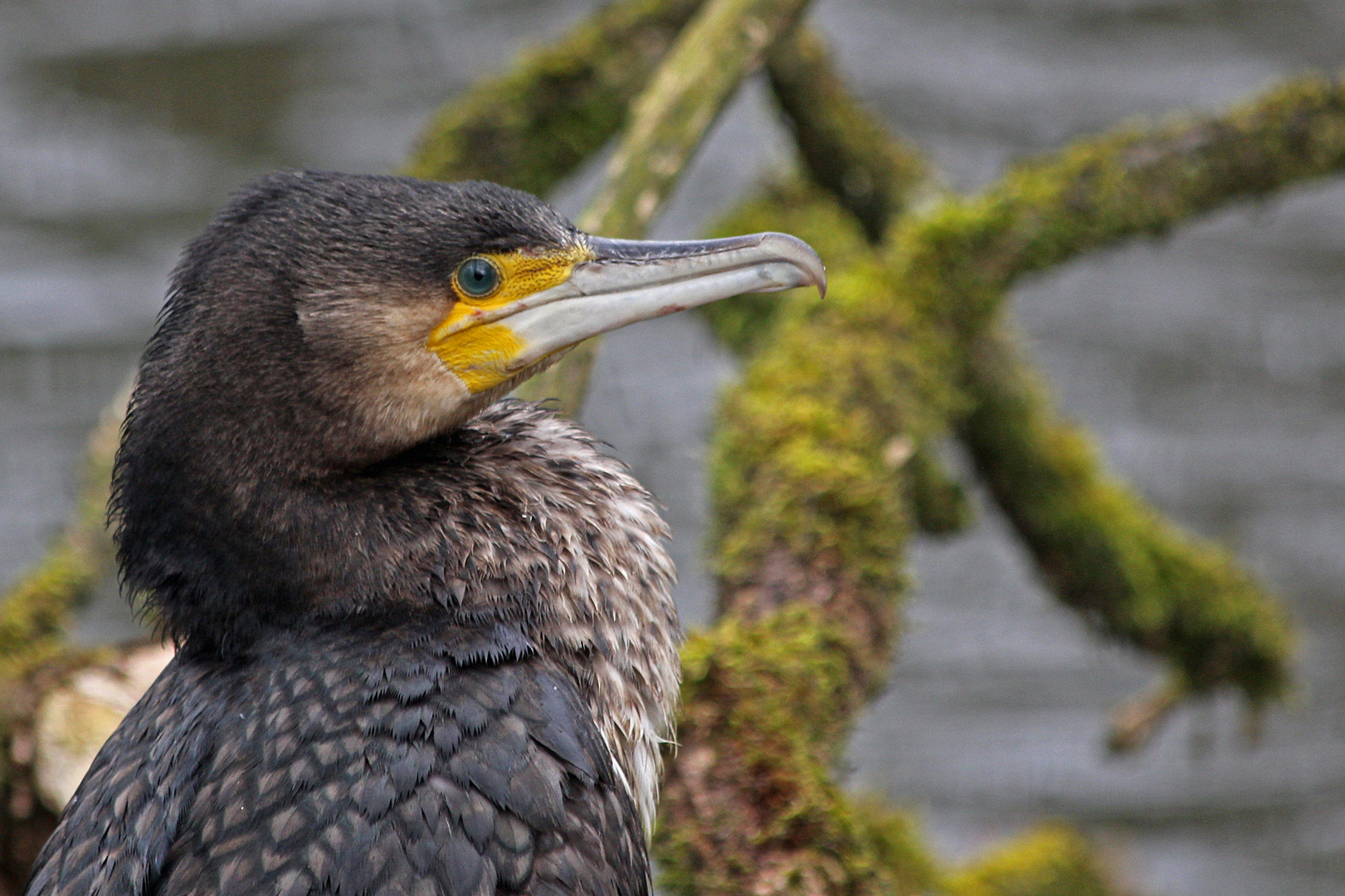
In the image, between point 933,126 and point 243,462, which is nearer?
point 243,462

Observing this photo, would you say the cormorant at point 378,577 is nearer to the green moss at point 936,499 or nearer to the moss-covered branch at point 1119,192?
the moss-covered branch at point 1119,192

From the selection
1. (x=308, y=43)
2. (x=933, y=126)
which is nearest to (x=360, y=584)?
(x=933, y=126)

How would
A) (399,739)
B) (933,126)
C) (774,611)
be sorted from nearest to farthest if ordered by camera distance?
1. (399,739)
2. (774,611)
3. (933,126)

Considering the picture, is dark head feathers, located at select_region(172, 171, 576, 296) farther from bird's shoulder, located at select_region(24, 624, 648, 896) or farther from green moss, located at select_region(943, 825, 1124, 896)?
green moss, located at select_region(943, 825, 1124, 896)

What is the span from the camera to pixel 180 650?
259cm

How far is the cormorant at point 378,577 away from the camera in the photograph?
90.9 inches

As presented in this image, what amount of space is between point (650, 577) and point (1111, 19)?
871 centimetres

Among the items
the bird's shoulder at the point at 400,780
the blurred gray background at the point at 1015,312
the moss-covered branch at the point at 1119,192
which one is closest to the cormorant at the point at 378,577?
the bird's shoulder at the point at 400,780

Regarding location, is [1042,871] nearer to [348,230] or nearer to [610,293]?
[610,293]

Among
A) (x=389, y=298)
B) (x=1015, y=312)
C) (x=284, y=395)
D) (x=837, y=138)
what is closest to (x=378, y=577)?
(x=284, y=395)

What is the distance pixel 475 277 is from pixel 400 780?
0.81 meters

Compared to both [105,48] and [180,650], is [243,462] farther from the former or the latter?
[105,48]

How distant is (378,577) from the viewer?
8.11 feet

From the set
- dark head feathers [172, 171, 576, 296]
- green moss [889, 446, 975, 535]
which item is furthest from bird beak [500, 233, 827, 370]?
green moss [889, 446, 975, 535]
